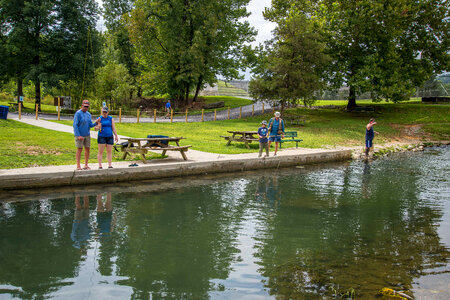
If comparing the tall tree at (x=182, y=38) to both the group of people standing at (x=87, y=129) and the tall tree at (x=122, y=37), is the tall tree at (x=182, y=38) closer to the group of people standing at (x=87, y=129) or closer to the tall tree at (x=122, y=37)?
the tall tree at (x=122, y=37)

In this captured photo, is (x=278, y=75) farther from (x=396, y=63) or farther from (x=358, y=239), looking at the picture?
(x=358, y=239)

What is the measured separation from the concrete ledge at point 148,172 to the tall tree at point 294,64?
13347 millimetres

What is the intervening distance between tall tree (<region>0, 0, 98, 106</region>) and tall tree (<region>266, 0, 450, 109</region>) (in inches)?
768

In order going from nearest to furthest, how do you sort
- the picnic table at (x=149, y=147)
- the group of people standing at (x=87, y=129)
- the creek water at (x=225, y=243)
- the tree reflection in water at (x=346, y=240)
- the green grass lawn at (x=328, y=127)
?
1. the creek water at (x=225, y=243)
2. the tree reflection in water at (x=346, y=240)
3. the group of people standing at (x=87, y=129)
4. the picnic table at (x=149, y=147)
5. the green grass lawn at (x=328, y=127)

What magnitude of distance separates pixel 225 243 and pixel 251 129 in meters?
18.2

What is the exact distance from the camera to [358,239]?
672 centimetres

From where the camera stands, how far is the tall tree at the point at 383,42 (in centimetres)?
3159

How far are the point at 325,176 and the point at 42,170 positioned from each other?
8.84 m

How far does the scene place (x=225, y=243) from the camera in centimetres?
637

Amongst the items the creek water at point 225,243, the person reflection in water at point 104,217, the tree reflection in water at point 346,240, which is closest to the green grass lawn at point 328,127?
the tree reflection in water at point 346,240

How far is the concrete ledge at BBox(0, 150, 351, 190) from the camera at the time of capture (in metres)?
9.34

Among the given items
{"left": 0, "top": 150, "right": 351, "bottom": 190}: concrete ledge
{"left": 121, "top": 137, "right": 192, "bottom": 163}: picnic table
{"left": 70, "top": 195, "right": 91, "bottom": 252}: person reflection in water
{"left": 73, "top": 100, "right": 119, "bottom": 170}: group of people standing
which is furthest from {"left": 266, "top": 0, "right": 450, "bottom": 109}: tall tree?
{"left": 70, "top": 195, "right": 91, "bottom": 252}: person reflection in water

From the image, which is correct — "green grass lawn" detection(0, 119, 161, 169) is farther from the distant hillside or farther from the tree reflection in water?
the distant hillside

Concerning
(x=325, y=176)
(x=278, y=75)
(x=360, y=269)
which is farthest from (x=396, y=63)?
(x=360, y=269)
